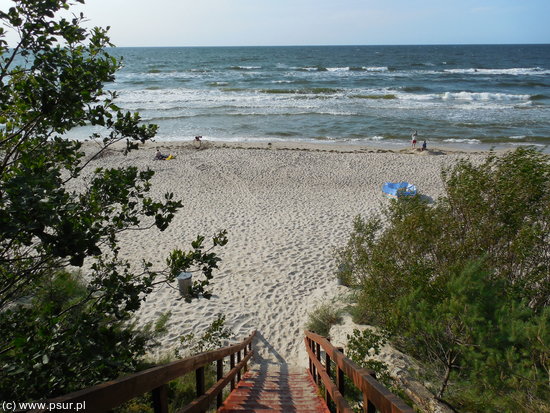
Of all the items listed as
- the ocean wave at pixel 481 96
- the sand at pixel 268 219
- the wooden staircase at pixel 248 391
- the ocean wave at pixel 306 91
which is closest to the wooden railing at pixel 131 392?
the wooden staircase at pixel 248 391

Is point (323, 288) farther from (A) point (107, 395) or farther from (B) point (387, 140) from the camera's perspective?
(B) point (387, 140)

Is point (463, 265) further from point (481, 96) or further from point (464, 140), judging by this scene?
point (481, 96)

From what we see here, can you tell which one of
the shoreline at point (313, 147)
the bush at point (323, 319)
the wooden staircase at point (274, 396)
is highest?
the shoreline at point (313, 147)

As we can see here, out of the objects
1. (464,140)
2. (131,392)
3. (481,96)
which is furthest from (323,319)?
(481,96)

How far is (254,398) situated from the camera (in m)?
3.96

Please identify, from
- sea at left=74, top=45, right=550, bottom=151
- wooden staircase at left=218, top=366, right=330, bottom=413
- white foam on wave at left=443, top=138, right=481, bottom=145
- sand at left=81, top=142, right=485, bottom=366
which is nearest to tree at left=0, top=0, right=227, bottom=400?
wooden staircase at left=218, top=366, right=330, bottom=413

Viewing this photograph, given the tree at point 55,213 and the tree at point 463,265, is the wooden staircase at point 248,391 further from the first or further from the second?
the tree at point 463,265

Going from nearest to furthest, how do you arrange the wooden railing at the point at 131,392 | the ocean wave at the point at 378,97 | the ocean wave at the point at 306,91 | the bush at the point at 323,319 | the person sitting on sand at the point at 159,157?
1. the wooden railing at the point at 131,392
2. the bush at the point at 323,319
3. the person sitting on sand at the point at 159,157
4. the ocean wave at the point at 378,97
5. the ocean wave at the point at 306,91

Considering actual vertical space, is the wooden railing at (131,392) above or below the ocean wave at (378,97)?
below

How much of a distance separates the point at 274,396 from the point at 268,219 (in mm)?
9359

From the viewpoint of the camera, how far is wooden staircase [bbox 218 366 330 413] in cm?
347

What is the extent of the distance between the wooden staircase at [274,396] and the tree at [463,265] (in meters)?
1.41

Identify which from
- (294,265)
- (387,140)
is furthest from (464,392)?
(387,140)

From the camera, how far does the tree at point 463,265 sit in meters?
4.05
